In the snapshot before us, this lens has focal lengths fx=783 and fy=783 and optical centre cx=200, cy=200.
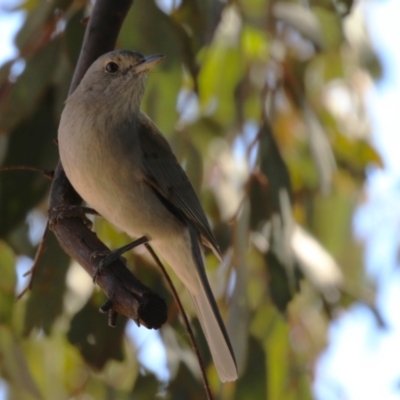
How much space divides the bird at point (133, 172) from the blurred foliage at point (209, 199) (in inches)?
7.2

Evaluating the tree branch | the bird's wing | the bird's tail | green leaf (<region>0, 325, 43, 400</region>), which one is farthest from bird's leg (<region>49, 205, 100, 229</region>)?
green leaf (<region>0, 325, 43, 400</region>)

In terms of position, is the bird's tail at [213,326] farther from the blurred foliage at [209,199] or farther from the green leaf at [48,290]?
the green leaf at [48,290]

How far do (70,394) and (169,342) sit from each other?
19.0 inches

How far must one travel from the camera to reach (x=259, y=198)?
2.70m

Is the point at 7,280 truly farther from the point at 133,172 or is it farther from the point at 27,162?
the point at 133,172

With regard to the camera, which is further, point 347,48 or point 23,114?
point 347,48

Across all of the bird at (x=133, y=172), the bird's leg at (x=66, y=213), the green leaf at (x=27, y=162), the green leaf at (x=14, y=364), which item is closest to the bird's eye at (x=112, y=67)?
the bird at (x=133, y=172)

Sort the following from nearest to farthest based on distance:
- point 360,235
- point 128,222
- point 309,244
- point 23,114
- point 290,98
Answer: point 128,222 < point 23,114 < point 309,244 < point 290,98 < point 360,235

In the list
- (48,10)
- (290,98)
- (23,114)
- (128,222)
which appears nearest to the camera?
(128,222)

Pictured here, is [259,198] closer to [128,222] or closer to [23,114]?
[128,222]

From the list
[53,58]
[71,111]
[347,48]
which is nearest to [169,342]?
[71,111]

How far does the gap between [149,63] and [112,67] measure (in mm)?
174

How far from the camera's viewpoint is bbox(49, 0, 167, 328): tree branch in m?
1.65

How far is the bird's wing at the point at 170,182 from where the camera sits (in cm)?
230
